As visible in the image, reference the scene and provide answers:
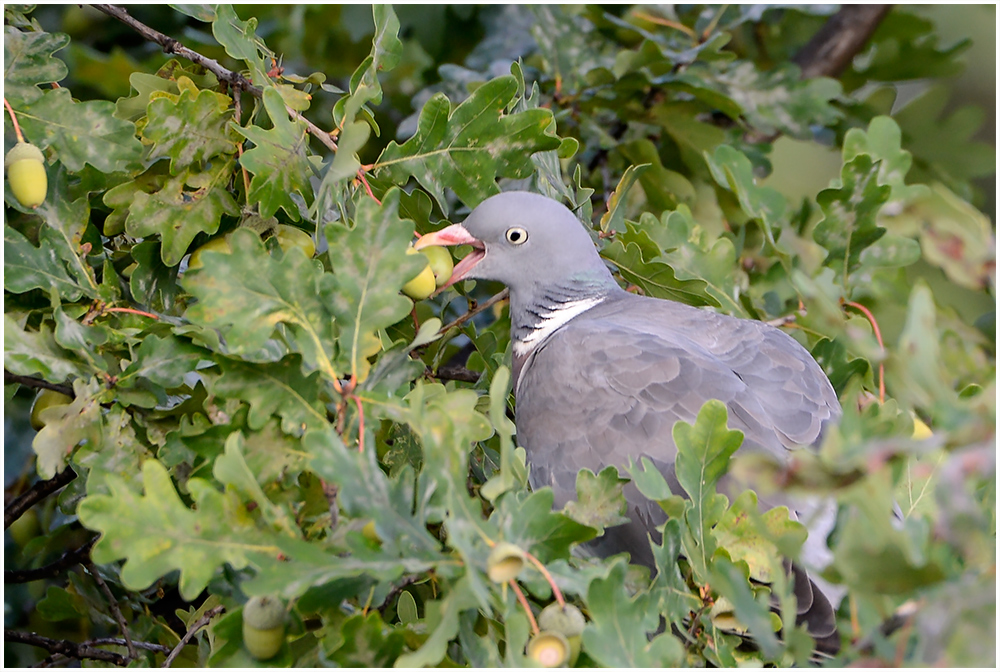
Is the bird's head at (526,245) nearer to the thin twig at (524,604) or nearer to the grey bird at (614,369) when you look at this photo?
the grey bird at (614,369)

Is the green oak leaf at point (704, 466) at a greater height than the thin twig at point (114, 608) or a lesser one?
greater

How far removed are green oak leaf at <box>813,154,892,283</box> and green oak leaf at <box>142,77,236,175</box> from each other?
1138 mm

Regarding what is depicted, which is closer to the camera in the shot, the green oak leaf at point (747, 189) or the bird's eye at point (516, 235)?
→ the bird's eye at point (516, 235)

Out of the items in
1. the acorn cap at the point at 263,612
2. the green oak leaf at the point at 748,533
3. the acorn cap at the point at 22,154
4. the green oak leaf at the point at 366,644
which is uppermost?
the acorn cap at the point at 22,154

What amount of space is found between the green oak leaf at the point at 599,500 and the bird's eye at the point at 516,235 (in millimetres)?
787

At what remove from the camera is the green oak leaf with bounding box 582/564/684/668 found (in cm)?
98

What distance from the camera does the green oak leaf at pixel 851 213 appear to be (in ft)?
5.94

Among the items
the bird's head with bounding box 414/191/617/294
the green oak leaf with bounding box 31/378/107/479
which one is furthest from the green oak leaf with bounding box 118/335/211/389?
the bird's head with bounding box 414/191/617/294

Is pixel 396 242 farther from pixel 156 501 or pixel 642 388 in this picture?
pixel 642 388

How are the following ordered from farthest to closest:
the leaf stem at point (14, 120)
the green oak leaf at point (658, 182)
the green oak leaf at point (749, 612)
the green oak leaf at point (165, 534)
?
1. the green oak leaf at point (658, 182)
2. the leaf stem at point (14, 120)
3. the green oak leaf at point (165, 534)
4. the green oak leaf at point (749, 612)

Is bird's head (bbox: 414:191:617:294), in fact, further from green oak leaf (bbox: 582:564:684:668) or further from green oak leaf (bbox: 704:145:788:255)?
green oak leaf (bbox: 582:564:684:668)

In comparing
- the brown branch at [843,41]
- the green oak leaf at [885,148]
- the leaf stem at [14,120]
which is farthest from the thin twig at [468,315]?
the brown branch at [843,41]

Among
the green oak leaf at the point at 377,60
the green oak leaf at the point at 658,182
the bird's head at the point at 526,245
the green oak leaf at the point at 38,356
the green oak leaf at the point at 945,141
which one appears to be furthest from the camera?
the green oak leaf at the point at 945,141

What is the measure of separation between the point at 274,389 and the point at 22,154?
551 mm
